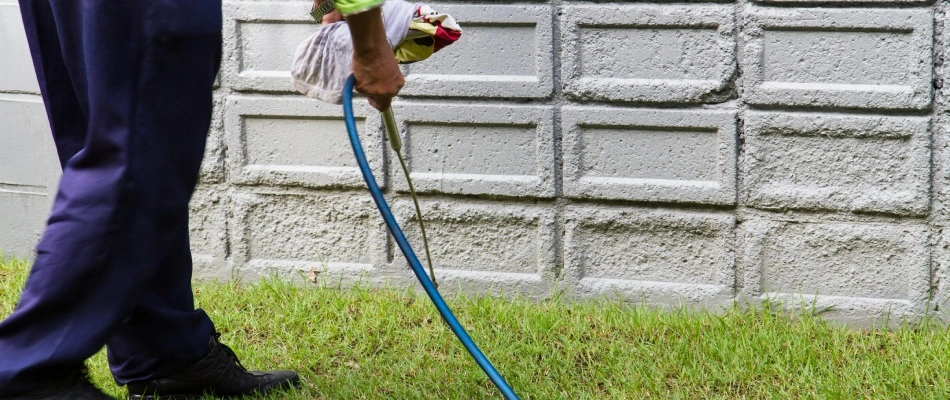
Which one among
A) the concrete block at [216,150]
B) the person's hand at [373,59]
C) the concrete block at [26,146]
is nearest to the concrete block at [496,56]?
the concrete block at [216,150]

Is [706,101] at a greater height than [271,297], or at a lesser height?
greater

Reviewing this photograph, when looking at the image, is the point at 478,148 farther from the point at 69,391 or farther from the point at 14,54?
the point at 14,54

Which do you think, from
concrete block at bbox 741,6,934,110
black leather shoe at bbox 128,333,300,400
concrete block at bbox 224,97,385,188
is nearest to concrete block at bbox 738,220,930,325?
concrete block at bbox 741,6,934,110

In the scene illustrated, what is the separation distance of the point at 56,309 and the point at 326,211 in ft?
4.81

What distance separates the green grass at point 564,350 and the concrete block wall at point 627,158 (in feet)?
0.39

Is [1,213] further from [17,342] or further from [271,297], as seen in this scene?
[17,342]

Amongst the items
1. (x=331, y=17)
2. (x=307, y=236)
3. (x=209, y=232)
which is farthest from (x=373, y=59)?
(x=209, y=232)

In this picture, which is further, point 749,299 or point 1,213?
point 1,213

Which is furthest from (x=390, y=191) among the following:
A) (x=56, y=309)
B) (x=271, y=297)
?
(x=56, y=309)

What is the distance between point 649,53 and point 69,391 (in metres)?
1.84

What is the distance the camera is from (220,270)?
3.68 metres

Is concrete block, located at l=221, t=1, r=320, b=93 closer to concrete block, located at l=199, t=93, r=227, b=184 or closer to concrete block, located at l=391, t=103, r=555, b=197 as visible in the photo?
concrete block, located at l=199, t=93, r=227, b=184

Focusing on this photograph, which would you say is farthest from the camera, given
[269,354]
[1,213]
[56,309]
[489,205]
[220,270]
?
[1,213]

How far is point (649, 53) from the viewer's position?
3.14 m
